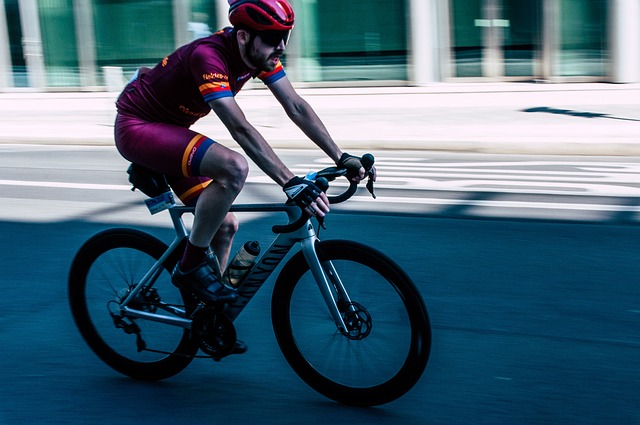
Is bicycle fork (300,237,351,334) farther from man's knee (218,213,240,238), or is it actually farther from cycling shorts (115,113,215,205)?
cycling shorts (115,113,215,205)

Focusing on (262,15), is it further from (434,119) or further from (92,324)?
(434,119)

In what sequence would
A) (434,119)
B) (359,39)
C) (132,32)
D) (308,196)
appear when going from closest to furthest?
(308,196) → (434,119) → (359,39) → (132,32)

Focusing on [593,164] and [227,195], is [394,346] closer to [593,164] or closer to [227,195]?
[227,195]

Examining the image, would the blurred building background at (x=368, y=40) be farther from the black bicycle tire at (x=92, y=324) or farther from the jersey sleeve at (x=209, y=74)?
the jersey sleeve at (x=209, y=74)

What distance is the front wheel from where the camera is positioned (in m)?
3.66

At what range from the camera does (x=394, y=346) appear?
377cm

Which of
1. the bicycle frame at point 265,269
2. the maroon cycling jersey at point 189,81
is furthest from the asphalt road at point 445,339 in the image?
the maroon cycling jersey at point 189,81

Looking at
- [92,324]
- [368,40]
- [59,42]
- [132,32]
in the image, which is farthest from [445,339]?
[59,42]

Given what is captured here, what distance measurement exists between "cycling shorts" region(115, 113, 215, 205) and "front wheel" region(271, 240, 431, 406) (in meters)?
0.59

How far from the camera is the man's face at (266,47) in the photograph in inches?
142

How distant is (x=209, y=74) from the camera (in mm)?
3574

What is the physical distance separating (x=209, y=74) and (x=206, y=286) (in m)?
0.95

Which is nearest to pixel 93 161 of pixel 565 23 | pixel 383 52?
pixel 383 52

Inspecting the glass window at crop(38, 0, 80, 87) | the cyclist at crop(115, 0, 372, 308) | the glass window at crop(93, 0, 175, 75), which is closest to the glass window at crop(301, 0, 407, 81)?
the glass window at crop(93, 0, 175, 75)
